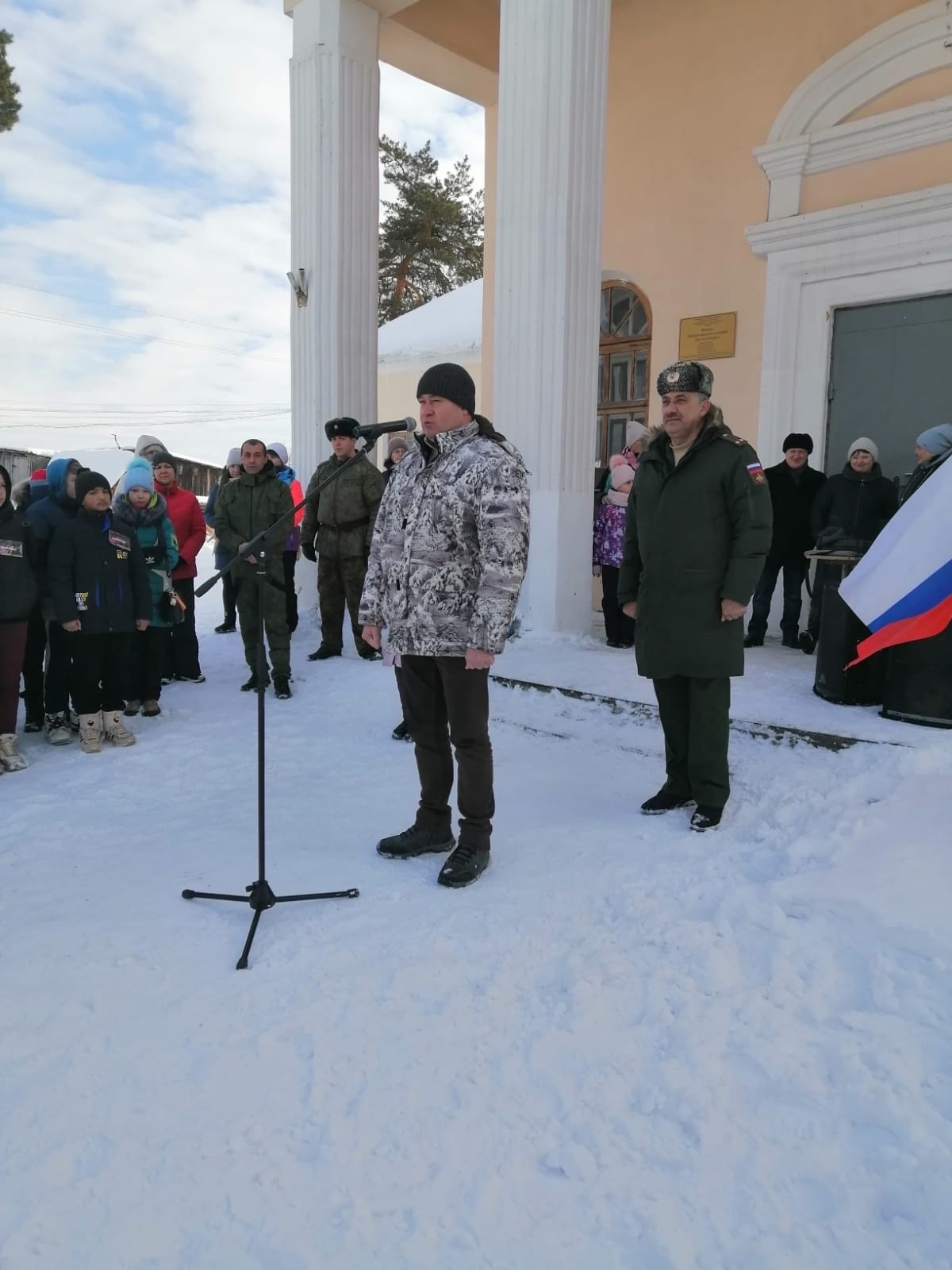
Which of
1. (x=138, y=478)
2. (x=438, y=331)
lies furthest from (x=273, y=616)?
(x=438, y=331)

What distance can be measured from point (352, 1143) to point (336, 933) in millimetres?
869

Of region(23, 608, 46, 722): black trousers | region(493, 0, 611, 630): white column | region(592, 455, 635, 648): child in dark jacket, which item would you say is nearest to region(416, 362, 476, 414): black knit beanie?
region(23, 608, 46, 722): black trousers

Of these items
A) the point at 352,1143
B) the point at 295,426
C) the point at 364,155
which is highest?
the point at 364,155

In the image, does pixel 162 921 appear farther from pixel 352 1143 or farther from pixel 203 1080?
pixel 352 1143

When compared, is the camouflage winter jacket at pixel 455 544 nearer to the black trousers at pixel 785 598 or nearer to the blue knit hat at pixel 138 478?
the blue knit hat at pixel 138 478

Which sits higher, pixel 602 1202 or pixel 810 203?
pixel 810 203

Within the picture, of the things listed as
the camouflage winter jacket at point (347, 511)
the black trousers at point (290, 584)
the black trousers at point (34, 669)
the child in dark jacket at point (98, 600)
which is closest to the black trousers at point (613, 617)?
the camouflage winter jacket at point (347, 511)

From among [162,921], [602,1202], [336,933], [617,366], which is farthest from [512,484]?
[617,366]

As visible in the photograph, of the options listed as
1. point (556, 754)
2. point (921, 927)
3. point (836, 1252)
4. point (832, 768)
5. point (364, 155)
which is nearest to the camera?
point (836, 1252)

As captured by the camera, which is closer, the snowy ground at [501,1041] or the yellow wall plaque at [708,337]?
the snowy ground at [501,1041]

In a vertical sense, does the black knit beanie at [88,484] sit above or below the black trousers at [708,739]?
above

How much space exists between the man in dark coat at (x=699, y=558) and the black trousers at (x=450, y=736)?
80cm

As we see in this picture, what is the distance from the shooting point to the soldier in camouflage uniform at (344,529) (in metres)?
6.30

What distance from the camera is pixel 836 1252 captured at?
1.68 m
